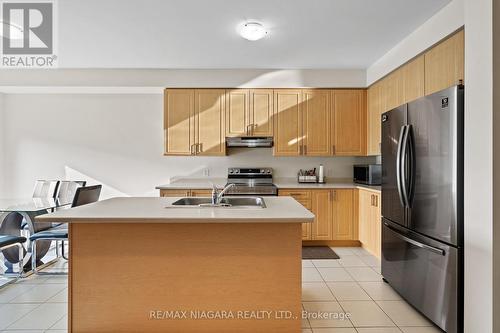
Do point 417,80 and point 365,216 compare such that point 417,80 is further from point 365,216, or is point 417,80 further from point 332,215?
point 332,215

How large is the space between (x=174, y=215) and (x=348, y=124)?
3.42 m

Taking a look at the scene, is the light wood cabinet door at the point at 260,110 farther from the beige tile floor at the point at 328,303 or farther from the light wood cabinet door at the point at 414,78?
the beige tile floor at the point at 328,303

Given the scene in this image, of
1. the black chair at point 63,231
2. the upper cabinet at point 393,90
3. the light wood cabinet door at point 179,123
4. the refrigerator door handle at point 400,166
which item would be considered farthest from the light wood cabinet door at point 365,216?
the black chair at point 63,231

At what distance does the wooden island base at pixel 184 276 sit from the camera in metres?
1.99

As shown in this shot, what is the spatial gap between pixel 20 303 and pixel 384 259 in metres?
Result: 3.35

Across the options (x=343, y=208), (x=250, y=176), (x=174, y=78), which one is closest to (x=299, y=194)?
(x=343, y=208)

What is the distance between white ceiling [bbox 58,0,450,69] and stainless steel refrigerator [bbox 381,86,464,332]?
989 mm

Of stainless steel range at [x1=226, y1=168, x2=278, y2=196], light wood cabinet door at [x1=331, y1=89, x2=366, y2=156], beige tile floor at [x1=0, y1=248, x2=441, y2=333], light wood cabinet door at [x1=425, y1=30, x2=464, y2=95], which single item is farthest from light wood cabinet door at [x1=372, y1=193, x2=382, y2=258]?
stainless steel range at [x1=226, y1=168, x2=278, y2=196]

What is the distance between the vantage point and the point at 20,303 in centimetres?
267

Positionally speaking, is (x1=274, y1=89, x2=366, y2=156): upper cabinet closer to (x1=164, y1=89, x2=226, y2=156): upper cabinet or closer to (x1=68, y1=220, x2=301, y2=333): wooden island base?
(x1=164, y1=89, x2=226, y2=156): upper cabinet

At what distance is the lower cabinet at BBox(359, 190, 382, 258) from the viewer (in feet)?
12.2

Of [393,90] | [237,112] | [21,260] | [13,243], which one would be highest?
[393,90]

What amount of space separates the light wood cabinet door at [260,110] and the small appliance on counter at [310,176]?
0.89m

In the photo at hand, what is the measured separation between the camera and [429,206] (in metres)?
2.29
